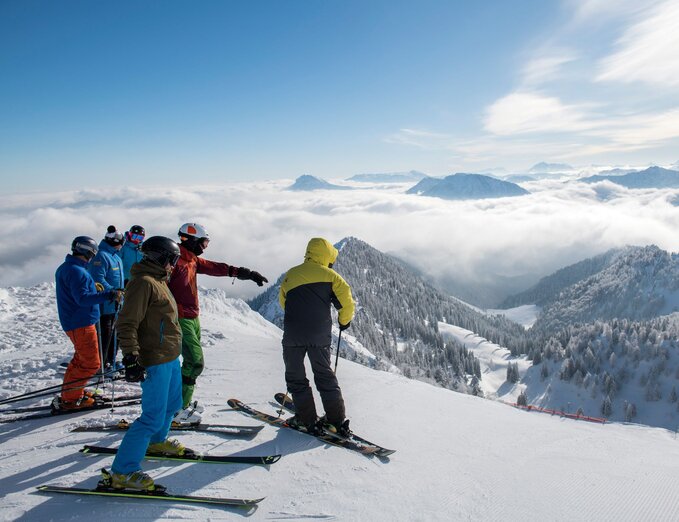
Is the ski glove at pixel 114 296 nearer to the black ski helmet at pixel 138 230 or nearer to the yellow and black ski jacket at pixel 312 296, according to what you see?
the yellow and black ski jacket at pixel 312 296

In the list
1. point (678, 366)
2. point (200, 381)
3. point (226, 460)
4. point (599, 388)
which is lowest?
point (599, 388)

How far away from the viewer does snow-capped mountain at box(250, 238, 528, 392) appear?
118812 millimetres

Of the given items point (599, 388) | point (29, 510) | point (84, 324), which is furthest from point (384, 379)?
point (599, 388)

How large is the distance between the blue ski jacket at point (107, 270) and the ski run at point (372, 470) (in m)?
2.41

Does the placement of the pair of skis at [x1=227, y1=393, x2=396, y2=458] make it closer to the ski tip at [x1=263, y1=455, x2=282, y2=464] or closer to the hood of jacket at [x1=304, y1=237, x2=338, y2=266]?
the ski tip at [x1=263, y1=455, x2=282, y2=464]

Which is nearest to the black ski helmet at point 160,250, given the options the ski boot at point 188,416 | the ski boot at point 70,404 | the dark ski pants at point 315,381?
the dark ski pants at point 315,381

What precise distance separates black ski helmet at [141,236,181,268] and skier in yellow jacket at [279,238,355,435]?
6.08ft

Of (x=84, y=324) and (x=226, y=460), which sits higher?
(x=84, y=324)

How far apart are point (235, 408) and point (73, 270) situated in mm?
4085

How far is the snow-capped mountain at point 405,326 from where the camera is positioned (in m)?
119

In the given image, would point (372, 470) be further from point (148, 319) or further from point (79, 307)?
point (79, 307)

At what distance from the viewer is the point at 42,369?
34.6 ft

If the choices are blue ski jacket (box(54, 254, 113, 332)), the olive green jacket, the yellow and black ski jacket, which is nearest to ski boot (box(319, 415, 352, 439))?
the yellow and black ski jacket

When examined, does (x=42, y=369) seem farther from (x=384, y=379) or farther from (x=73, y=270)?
(x=384, y=379)
